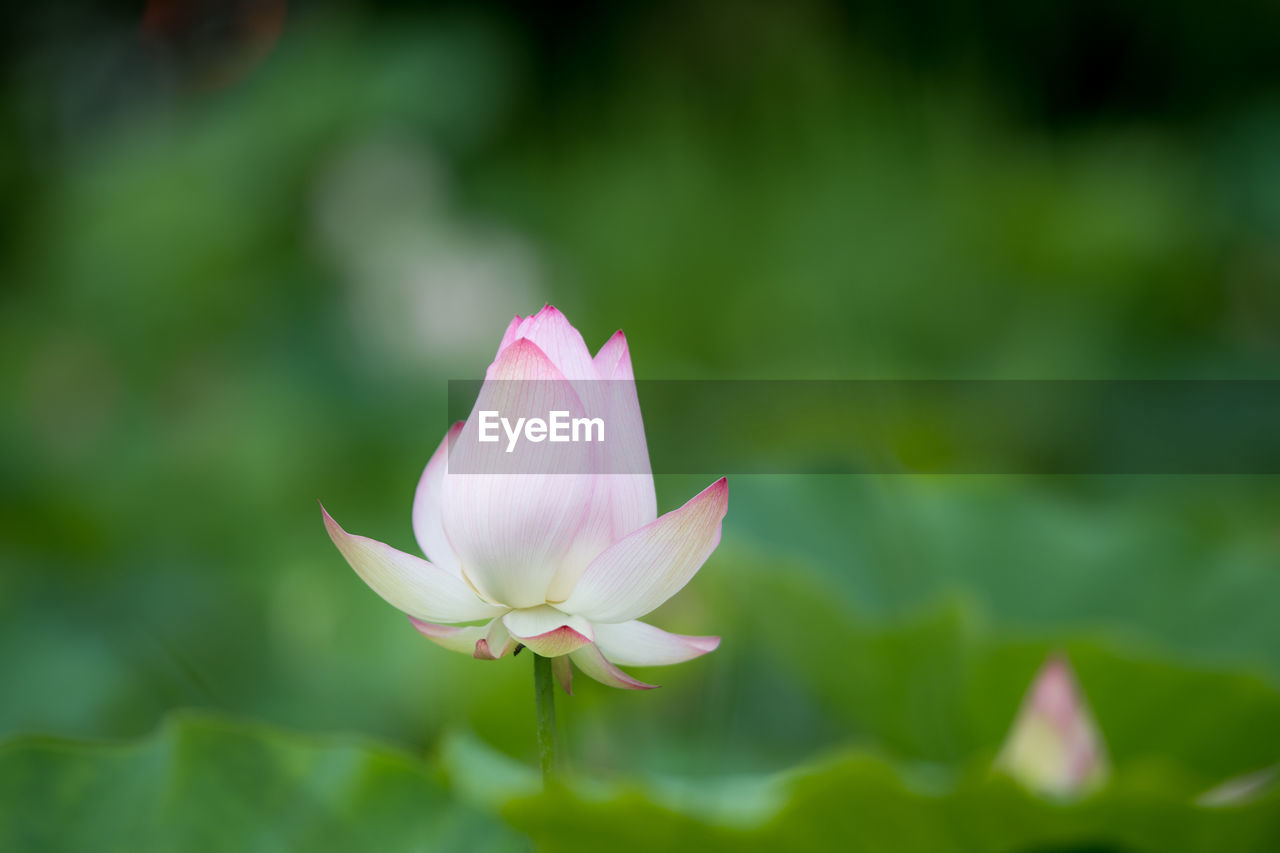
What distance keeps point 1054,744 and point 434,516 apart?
311 mm

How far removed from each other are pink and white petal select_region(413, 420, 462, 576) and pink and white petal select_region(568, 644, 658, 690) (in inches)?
2.0

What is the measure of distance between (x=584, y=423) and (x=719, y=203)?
2186 mm

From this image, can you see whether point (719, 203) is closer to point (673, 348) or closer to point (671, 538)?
point (673, 348)

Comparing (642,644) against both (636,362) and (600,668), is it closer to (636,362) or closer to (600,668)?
(600,668)

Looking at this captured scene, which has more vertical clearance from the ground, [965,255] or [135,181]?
[135,181]

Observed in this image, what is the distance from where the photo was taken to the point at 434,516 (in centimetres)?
36

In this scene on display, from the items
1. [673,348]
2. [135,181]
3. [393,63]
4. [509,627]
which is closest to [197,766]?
[509,627]

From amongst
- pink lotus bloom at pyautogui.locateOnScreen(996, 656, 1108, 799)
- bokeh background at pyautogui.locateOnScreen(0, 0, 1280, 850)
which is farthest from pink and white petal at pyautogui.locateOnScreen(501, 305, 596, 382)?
pink lotus bloom at pyautogui.locateOnScreen(996, 656, 1108, 799)

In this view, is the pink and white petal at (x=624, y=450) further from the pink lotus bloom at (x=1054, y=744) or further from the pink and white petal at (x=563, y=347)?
the pink lotus bloom at (x=1054, y=744)

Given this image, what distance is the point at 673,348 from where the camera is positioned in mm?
2143

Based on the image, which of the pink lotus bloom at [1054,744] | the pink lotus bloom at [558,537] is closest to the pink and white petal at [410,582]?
the pink lotus bloom at [558,537]

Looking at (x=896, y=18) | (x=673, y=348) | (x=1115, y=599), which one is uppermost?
(x=896, y=18)

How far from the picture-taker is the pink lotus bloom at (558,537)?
0.31 m

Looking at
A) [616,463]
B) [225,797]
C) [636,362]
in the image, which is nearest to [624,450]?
[616,463]
